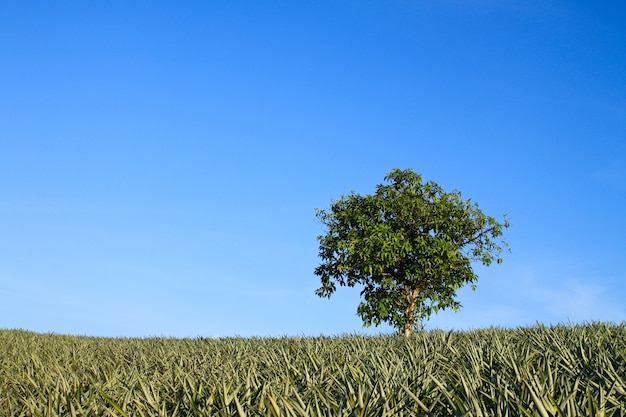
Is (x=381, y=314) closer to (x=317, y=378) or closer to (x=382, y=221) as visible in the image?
(x=382, y=221)

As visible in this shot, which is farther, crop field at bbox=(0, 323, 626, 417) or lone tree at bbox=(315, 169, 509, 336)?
lone tree at bbox=(315, 169, 509, 336)

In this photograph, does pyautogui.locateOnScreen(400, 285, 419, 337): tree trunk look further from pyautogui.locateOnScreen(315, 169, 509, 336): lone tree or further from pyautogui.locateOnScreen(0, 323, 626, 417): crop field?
pyautogui.locateOnScreen(0, 323, 626, 417): crop field

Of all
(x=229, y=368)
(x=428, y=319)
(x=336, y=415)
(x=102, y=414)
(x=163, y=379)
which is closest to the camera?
(x=336, y=415)

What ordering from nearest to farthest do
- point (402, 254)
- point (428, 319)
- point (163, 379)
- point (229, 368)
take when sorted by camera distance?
1. point (163, 379)
2. point (229, 368)
3. point (402, 254)
4. point (428, 319)

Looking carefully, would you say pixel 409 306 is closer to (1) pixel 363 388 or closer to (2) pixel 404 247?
(2) pixel 404 247

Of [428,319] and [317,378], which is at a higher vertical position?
[428,319]

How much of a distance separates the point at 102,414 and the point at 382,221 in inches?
846

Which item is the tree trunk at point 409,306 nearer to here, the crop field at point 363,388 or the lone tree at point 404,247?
the lone tree at point 404,247

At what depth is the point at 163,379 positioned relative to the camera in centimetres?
529

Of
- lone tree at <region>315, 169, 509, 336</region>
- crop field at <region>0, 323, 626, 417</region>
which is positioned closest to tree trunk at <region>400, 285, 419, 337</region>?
lone tree at <region>315, 169, 509, 336</region>

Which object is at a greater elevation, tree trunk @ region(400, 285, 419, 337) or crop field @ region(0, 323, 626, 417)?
tree trunk @ region(400, 285, 419, 337)

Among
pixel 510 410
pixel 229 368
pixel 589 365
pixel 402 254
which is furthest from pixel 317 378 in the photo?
pixel 402 254

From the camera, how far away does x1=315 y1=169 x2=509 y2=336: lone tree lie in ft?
79.0

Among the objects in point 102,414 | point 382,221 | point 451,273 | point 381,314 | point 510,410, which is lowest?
point 102,414
